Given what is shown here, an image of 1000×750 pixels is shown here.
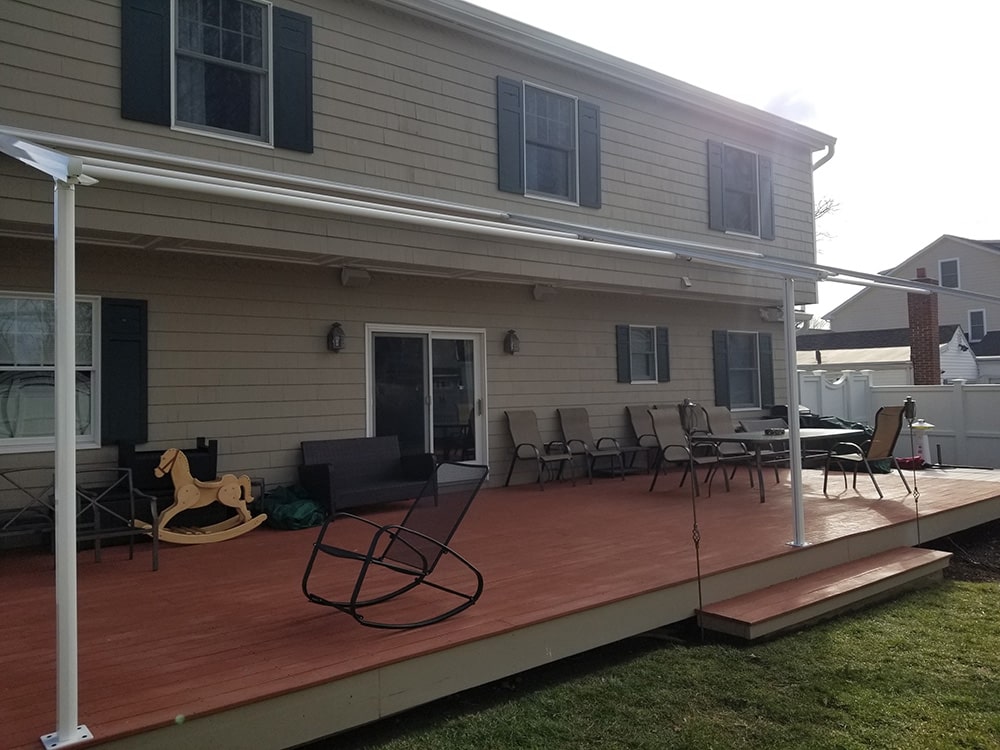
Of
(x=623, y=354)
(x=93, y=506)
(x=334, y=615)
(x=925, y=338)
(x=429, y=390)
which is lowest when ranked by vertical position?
(x=334, y=615)

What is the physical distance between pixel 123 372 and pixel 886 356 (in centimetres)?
2140

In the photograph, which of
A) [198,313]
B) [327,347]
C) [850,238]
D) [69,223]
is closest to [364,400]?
[327,347]

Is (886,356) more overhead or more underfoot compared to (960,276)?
more underfoot

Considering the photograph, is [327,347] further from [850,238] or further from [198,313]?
[850,238]

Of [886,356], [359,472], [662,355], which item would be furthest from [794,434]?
[886,356]

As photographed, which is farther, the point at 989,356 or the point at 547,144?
the point at 989,356

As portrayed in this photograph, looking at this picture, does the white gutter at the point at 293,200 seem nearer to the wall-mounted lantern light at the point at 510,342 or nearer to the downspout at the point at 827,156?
the wall-mounted lantern light at the point at 510,342

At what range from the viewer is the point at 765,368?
12.0 m

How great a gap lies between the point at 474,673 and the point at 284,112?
478cm

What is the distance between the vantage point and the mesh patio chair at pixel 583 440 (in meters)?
9.25

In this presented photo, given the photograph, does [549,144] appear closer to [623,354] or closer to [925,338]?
[623,354]

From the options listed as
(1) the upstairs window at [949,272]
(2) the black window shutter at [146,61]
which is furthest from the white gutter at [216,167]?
(1) the upstairs window at [949,272]

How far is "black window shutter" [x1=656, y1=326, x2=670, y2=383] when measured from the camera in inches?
416

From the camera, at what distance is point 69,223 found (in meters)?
2.86
